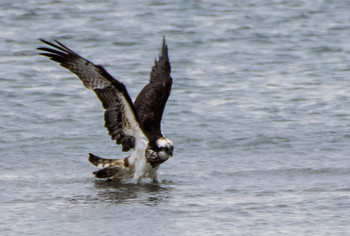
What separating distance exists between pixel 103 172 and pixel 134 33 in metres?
6.84

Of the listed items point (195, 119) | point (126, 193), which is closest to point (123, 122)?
point (126, 193)

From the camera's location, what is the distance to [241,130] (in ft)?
31.0

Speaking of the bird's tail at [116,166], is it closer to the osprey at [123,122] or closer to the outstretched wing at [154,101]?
the osprey at [123,122]

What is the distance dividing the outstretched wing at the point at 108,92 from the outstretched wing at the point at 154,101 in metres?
0.24

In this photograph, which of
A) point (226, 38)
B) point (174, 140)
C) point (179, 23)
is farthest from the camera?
point (179, 23)

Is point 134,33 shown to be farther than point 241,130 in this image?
Yes

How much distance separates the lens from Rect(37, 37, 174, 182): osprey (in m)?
7.39

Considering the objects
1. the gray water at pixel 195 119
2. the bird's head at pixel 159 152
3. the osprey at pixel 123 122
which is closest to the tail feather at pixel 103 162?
the osprey at pixel 123 122

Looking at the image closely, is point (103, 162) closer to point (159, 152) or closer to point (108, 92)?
point (159, 152)

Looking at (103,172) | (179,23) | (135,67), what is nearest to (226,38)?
(179,23)

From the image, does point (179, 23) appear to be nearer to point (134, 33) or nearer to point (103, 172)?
point (134, 33)

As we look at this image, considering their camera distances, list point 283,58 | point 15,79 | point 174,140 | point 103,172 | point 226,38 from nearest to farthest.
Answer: point 103,172, point 174,140, point 15,79, point 283,58, point 226,38

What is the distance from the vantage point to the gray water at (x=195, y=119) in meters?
6.40

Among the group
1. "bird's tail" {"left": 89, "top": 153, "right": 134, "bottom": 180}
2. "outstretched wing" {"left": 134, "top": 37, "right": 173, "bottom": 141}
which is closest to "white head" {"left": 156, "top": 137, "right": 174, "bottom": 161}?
"outstretched wing" {"left": 134, "top": 37, "right": 173, "bottom": 141}
